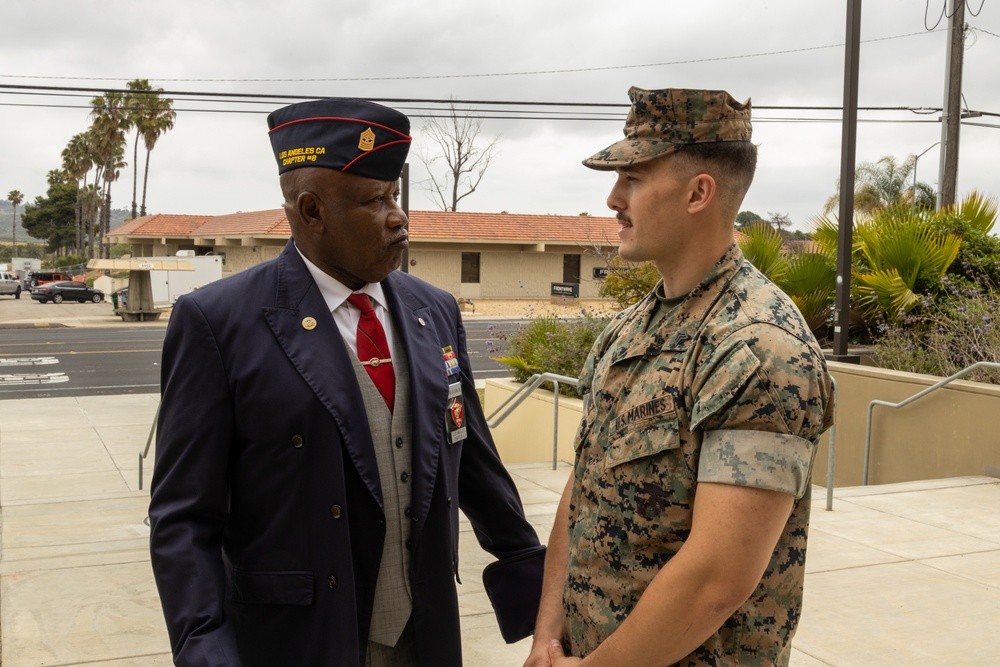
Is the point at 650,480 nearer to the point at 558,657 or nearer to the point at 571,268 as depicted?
the point at 558,657

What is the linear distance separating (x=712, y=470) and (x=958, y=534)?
5.46 metres

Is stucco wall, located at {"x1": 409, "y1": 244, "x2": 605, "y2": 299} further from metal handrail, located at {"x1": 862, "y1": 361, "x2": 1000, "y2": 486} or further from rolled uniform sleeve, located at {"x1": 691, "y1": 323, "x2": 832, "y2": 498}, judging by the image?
rolled uniform sleeve, located at {"x1": 691, "y1": 323, "x2": 832, "y2": 498}

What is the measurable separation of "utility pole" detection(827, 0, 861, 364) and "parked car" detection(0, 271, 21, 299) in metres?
49.0

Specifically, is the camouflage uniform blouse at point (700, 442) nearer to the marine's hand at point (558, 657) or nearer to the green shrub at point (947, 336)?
the marine's hand at point (558, 657)

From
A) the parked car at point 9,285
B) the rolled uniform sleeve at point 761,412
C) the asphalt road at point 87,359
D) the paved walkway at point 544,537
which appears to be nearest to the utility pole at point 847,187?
the paved walkway at point 544,537

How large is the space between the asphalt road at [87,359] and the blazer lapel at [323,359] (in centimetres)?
1082

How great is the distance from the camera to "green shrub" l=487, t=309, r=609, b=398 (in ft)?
34.0

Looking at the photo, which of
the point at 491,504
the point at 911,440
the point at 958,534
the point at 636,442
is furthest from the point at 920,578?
the point at 636,442

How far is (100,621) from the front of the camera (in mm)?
4996

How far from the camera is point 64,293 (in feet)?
146

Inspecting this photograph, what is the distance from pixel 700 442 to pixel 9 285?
181 ft

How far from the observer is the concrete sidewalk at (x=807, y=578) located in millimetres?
4547

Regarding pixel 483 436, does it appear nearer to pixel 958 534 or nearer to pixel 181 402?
pixel 181 402

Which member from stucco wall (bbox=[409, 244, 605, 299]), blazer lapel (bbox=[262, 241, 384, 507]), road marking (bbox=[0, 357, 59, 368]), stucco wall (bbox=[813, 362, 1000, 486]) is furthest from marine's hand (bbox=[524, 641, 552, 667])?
stucco wall (bbox=[409, 244, 605, 299])
